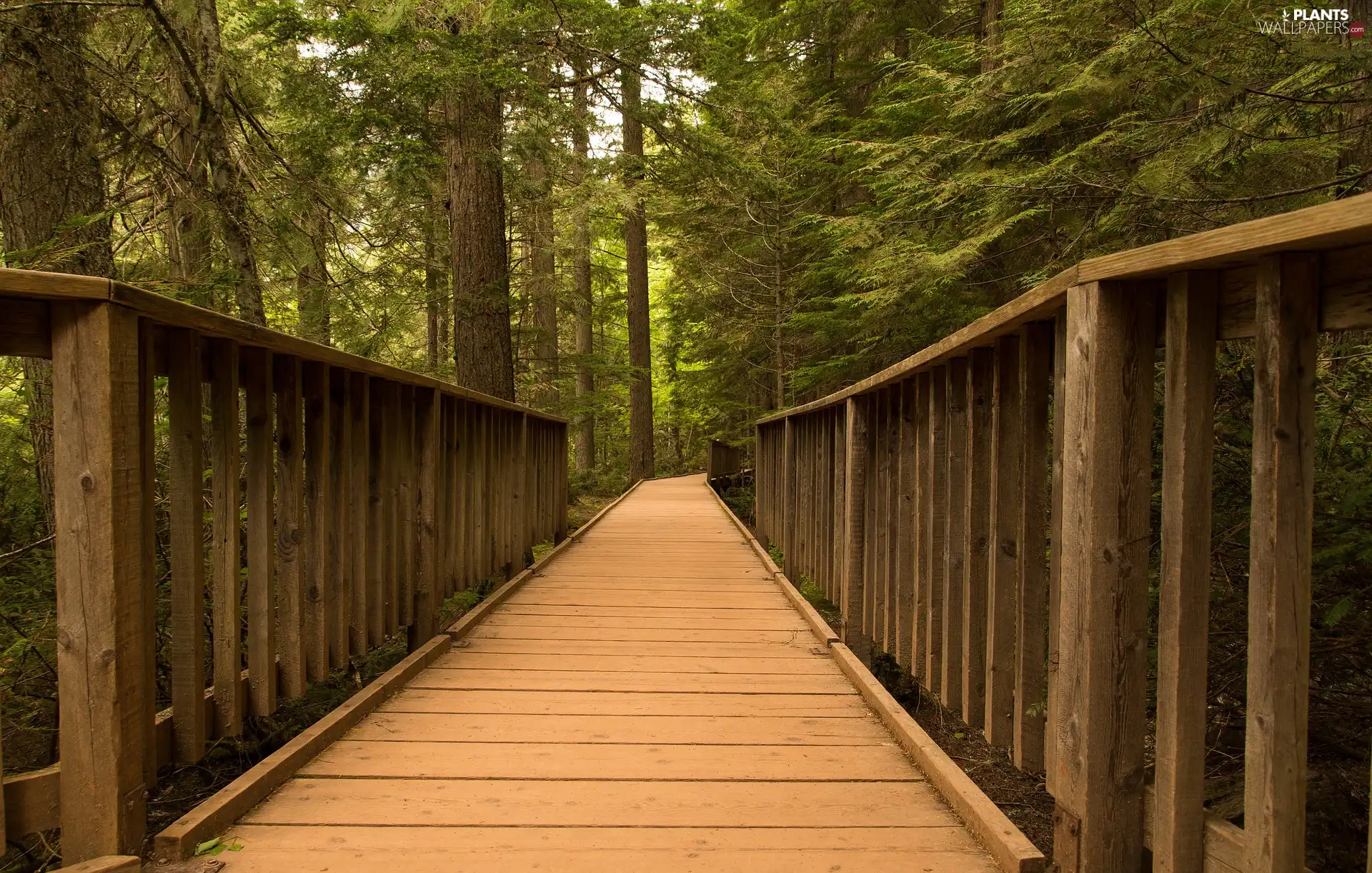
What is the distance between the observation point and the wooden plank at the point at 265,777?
1.73 meters

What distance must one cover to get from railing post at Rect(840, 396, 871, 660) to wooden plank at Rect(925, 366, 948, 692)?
102 cm

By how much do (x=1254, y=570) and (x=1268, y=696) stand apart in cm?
20

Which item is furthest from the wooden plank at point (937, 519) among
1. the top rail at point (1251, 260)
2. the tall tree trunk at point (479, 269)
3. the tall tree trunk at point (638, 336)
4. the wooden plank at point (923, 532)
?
the tall tree trunk at point (638, 336)

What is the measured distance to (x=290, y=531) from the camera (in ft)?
8.10

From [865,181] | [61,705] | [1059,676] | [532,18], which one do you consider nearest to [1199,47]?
[865,181]

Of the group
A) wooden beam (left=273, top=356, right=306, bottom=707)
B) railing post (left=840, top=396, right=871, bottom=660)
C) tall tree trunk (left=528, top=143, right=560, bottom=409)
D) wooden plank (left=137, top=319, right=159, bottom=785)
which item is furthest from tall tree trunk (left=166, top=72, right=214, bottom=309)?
tall tree trunk (left=528, top=143, right=560, bottom=409)

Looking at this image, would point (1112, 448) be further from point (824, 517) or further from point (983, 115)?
point (983, 115)

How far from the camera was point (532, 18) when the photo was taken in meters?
6.77

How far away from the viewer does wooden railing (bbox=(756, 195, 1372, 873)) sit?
3.88 feet

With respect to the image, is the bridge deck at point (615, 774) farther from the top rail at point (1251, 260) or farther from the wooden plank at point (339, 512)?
the top rail at point (1251, 260)

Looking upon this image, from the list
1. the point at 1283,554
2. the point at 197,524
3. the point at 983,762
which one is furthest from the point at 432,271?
the point at 1283,554

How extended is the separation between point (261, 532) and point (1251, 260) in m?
2.52

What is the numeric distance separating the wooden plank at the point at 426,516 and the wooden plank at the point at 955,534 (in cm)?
232

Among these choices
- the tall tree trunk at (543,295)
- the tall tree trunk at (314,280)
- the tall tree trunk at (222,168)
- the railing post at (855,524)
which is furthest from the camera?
the tall tree trunk at (543,295)
